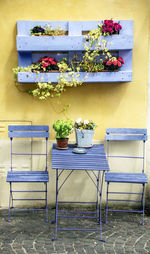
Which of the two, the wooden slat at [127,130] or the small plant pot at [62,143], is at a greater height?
the wooden slat at [127,130]

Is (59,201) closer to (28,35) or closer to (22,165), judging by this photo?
(22,165)

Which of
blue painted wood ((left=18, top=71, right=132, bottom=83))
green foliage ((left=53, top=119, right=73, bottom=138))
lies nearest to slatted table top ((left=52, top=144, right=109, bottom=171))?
green foliage ((left=53, top=119, right=73, bottom=138))

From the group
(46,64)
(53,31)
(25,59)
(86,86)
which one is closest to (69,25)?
(53,31)

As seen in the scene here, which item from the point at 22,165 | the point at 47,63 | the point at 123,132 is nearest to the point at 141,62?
the point at 123,132

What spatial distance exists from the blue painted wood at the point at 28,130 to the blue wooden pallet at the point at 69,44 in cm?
68

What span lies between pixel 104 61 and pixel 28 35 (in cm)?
117

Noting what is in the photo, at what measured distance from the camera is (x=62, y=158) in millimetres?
4250

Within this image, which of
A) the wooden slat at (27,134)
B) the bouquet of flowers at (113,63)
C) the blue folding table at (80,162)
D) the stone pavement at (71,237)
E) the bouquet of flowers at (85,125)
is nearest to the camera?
the stone pavement at (71,237)

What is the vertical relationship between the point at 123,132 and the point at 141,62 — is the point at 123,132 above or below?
below

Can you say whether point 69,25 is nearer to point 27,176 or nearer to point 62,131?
point 62,131

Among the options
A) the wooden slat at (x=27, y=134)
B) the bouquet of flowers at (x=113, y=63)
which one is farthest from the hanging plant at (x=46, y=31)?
the wooden slat at (x=27, y=134)

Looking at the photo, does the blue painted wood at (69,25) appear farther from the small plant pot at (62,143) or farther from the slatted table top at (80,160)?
the slatted table top at (80,160)

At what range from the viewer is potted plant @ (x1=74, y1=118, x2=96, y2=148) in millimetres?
4625

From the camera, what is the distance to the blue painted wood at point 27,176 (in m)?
4.42
